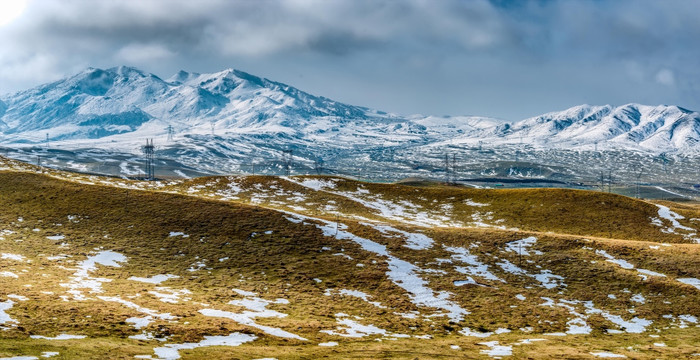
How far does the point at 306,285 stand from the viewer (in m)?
54.8

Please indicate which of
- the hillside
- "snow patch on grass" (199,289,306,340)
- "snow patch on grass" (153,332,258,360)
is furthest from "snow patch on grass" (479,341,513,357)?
"snow patch on grass" (153,332,258,360)

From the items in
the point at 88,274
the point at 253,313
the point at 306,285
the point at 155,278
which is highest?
the point at 88,274

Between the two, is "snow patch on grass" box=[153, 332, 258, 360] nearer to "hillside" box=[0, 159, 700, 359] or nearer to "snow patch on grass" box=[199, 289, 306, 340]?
"hillside" box=[0, 159, 700, 359]

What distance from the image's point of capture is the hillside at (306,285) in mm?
36938

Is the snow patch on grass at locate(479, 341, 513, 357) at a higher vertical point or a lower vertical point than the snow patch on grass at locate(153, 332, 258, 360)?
lower

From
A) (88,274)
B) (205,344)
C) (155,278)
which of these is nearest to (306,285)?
(155,278)

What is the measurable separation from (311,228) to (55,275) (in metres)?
32.3

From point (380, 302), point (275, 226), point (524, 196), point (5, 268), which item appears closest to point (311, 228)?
point (275, 226)

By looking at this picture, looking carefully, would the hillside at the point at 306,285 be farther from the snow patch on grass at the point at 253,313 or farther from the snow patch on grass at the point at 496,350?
the snow patch on grass at the point at 253,313

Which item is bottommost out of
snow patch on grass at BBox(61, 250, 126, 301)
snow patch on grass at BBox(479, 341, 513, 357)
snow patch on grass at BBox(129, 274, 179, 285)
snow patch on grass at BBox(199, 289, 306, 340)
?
snow patch on grass at BBox(479, 341, 513, 357)

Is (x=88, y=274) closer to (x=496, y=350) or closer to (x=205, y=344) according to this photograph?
(x=205, y=344)

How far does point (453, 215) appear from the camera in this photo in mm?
108312

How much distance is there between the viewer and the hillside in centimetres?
3694

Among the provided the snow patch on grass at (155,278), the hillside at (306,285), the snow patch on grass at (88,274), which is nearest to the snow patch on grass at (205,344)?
the hillside at (306,285)
